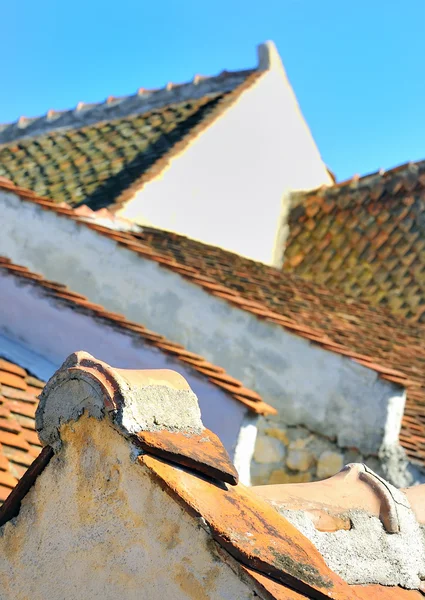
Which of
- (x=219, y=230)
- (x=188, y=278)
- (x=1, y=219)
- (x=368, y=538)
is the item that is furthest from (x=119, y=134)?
(x=368, y=538)

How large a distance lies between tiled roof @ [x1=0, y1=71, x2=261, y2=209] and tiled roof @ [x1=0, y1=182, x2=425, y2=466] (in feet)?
4.36

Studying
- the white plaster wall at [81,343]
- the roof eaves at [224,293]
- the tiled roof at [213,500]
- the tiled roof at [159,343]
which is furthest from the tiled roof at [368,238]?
the tiled roof at [213,500]

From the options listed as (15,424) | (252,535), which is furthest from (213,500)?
(15,424)

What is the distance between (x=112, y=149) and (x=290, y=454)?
6.23m

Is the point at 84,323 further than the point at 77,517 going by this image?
Yes

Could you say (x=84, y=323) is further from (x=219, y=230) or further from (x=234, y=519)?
(x=219, y=230)

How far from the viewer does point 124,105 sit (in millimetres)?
13320

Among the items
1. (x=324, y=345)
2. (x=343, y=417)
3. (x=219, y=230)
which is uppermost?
(x=219, y=230)

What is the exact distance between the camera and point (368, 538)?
2488mm

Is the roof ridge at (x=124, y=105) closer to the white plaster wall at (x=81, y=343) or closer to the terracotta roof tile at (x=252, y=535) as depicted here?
the white plaster wall at (x=81, y=343)

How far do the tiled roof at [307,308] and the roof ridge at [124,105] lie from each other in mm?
4115

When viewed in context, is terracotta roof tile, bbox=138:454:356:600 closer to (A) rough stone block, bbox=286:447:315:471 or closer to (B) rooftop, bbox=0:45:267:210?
(A) rough stone block, bbox=286:447:315:471

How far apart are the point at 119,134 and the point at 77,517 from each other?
34.8ft

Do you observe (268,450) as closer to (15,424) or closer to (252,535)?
(15,424)
